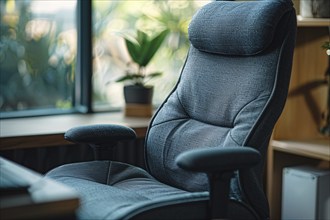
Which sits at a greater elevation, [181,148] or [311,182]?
[181,148]

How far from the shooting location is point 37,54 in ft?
9.93

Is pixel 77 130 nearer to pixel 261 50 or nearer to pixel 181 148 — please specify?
pixel 181 148

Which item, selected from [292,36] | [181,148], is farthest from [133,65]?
[292,36]

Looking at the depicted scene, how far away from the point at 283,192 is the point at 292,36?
101cm

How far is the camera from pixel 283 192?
2.79 m

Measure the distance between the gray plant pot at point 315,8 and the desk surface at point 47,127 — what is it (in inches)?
31.7

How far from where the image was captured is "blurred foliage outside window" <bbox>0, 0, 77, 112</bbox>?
Answer: 296 cm

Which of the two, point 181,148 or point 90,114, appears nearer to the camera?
point 181,148

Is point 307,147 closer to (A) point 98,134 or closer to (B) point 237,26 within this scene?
(B) point 237,26

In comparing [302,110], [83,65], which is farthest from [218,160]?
[83,65]

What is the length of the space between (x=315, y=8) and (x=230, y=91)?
75 cm

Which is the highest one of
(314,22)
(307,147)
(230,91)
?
(314,22)

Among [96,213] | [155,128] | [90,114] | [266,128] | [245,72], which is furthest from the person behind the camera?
[90,114]

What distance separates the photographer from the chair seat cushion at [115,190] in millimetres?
1742
